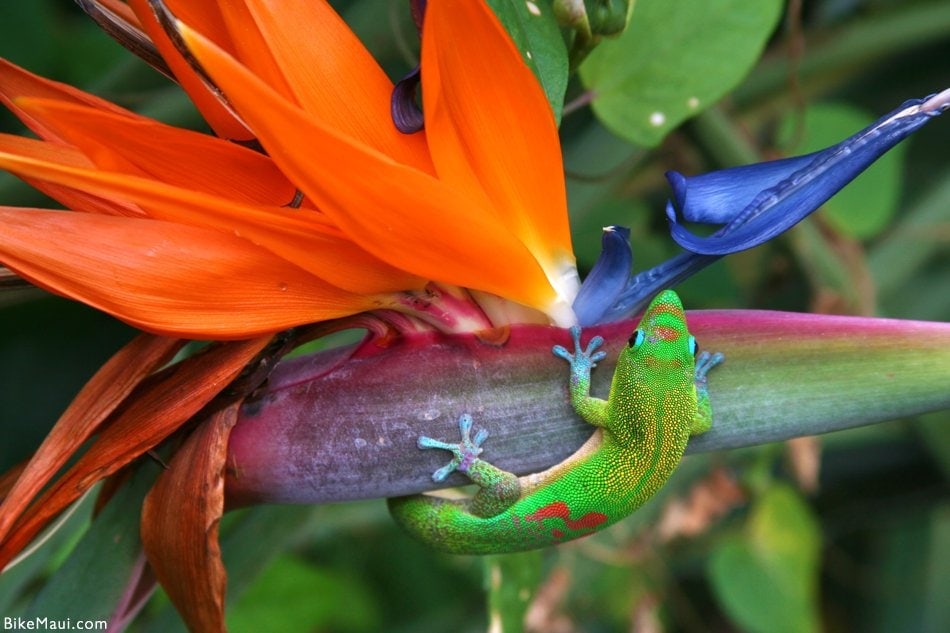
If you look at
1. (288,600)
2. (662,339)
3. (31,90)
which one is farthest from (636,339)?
(288,600)

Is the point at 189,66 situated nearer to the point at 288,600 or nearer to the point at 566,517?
the point at 566,517

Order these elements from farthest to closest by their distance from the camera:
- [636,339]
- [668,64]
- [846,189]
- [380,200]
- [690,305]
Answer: [690,305], [846,189], [668,64], [636,339], [380,200]

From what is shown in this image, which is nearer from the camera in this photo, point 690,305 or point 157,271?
point 157,271

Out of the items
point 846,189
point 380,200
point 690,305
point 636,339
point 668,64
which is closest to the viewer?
point 380,200

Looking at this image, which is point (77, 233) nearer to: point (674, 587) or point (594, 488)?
point (594, 488)

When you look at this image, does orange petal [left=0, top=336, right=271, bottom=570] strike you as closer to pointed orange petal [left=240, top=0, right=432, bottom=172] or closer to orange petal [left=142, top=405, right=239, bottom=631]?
orange petal [left=142, top=405, right=239, bottom=631]

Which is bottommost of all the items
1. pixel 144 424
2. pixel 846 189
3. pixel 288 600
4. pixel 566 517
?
pixel 288 600

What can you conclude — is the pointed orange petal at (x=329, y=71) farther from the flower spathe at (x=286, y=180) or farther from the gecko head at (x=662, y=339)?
the gecko head at (x=662, y=339)
